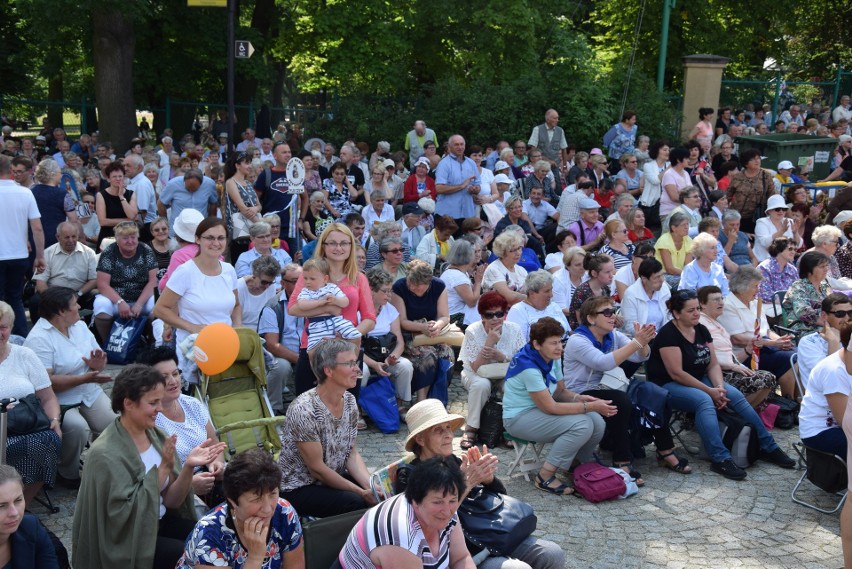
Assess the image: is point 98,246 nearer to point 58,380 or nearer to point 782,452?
point 58,380

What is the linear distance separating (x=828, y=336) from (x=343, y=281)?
12.9 feet

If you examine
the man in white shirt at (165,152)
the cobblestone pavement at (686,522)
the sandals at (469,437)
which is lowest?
the cobblestone pavement at (686,522)

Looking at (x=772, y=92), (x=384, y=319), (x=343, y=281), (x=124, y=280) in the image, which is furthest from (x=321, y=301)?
(x=772, y=92)

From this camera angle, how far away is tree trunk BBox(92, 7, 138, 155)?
18281 mm

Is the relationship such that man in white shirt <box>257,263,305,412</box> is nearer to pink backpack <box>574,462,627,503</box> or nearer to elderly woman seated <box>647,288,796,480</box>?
pink backpack <box>574,462,627,503</box>

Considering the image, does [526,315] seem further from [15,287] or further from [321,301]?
[15,287]

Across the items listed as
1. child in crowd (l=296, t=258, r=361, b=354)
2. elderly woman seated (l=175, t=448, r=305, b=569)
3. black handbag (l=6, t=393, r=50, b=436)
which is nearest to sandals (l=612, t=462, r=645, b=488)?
child in crowd (l=296, t=258, r=361, b=354)

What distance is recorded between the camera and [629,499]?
6.65 metres

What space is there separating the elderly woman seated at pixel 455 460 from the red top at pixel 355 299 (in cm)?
209

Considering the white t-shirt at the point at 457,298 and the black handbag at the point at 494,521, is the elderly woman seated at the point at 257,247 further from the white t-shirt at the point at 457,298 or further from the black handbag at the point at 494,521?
the black handbag at the point at 494,521

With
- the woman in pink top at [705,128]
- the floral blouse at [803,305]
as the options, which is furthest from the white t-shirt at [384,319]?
the woman in pink top at [705,128]

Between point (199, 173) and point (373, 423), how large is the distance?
456 cm

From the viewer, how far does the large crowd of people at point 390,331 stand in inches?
178

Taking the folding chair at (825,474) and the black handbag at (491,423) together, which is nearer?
the folding chair at (825,474)
